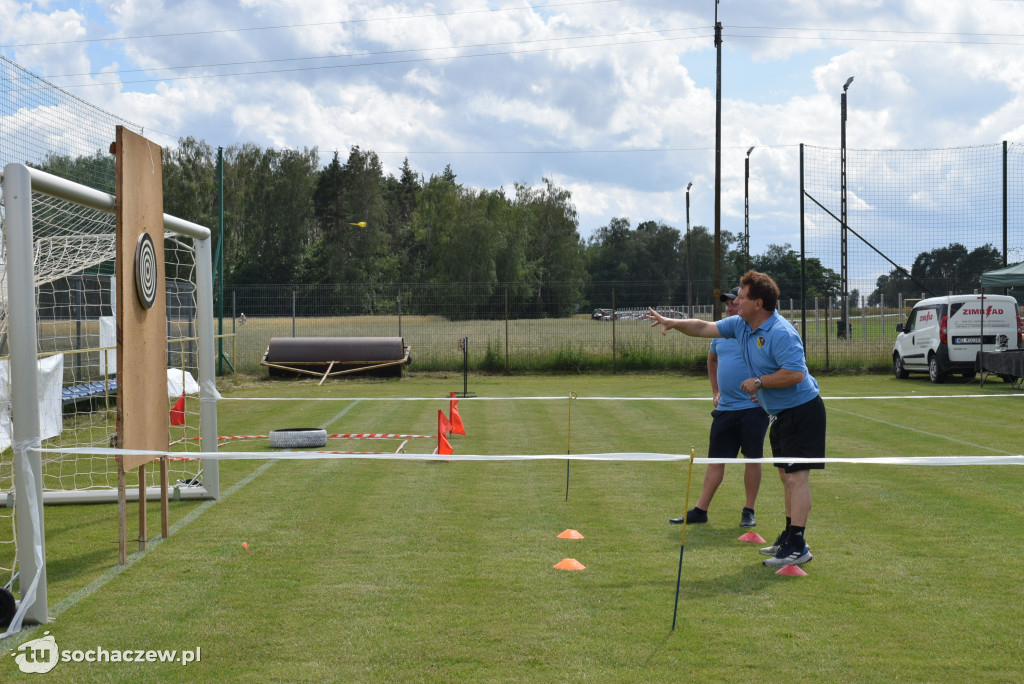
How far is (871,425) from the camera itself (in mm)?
13453

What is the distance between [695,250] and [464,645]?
94.3 meters

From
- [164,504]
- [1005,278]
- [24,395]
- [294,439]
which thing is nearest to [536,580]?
[164,504]

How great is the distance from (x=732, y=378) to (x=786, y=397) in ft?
3.61

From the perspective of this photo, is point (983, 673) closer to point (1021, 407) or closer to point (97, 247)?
point (97, 247)

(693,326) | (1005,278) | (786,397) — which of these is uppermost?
(1005,278)

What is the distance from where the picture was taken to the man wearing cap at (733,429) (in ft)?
23.1

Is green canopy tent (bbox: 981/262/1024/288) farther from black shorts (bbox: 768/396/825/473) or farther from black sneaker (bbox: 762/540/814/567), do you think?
black sneaker (bbox: 762/540/814/567)

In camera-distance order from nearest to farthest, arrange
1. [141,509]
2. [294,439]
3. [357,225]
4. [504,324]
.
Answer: [141,509]
[294,439]
[504,324]
[357,225]

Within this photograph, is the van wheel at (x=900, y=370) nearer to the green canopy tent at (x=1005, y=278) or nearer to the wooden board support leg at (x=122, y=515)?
the green canopy tent at (x=1005, y=278)

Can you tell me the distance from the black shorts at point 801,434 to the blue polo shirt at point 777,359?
6cm

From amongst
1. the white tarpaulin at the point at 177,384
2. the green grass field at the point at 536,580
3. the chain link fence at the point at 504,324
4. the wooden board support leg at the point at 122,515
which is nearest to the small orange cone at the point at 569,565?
the green grass field at the point at 536,580

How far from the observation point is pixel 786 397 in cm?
598

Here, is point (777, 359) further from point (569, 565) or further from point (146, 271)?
point (146, 271)

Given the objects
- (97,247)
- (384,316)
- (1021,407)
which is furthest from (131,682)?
(384,316)
